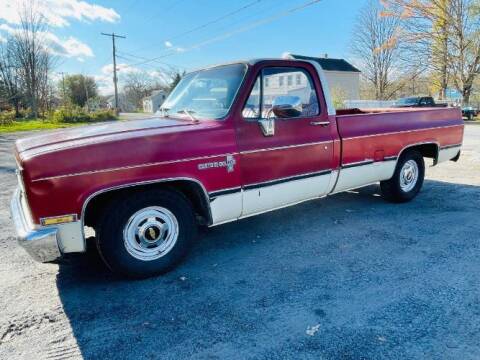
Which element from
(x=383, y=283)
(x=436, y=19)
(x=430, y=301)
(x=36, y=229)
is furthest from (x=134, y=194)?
(x=436, y=19)

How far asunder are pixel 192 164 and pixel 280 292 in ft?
4.55

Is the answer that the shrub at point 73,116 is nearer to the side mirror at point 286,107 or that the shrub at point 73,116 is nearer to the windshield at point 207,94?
the windshield at point 207,94

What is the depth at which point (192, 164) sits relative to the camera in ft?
11.0

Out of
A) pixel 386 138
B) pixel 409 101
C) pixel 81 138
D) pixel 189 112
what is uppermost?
pixel 409 101

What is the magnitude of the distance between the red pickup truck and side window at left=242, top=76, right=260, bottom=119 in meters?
0.01

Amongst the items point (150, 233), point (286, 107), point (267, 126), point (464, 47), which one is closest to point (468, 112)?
point (464, 47)

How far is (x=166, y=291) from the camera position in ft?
10.5

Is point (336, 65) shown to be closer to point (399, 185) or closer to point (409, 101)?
point (409, 101)

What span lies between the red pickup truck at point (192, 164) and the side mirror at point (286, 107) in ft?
0.05

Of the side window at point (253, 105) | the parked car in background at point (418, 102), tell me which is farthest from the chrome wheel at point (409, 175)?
the parked car in background at point (418, 102)

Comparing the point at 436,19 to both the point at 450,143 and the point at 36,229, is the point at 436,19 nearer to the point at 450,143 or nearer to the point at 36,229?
the point at 450,143

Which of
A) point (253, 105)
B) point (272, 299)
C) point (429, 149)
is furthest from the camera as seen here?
point (429, 149)

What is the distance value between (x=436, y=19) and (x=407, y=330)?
35.2m

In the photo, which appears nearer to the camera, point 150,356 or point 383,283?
point 150,356
